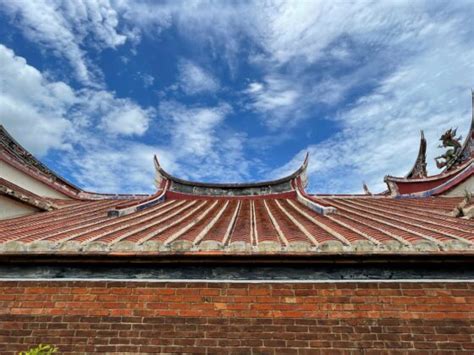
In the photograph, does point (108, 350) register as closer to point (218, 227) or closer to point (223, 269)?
point (223, 269)

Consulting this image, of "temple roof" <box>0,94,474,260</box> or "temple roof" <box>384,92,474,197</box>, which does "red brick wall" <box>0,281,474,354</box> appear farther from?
"temple roof" <box>384,92,474,197</box>

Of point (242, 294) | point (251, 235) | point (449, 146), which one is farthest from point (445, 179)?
point (242, 294)

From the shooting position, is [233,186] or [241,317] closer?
[241,317]

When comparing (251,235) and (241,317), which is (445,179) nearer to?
(251,235)

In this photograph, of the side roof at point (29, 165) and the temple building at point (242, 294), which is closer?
the temple building at point (242, 294)

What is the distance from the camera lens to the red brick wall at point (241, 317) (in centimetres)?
266

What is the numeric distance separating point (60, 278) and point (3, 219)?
3.58m

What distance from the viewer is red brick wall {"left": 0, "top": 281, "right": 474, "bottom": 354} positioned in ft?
8.74

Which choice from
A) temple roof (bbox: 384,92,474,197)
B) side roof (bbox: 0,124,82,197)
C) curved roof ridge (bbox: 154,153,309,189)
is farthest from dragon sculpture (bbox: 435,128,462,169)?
side roof (bbox: 0,124,82,197)

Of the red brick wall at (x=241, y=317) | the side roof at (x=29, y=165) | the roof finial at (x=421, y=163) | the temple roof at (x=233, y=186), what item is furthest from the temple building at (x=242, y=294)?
the roof finial at (x=421, y=163)

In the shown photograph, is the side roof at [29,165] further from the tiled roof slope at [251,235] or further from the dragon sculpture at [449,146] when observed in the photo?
the dragon sculpture at [449,146]

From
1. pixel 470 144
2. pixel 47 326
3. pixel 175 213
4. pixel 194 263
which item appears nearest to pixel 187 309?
pixel 194 263

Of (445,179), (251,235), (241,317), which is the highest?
(445,179)

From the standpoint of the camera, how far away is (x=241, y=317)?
282 cm
